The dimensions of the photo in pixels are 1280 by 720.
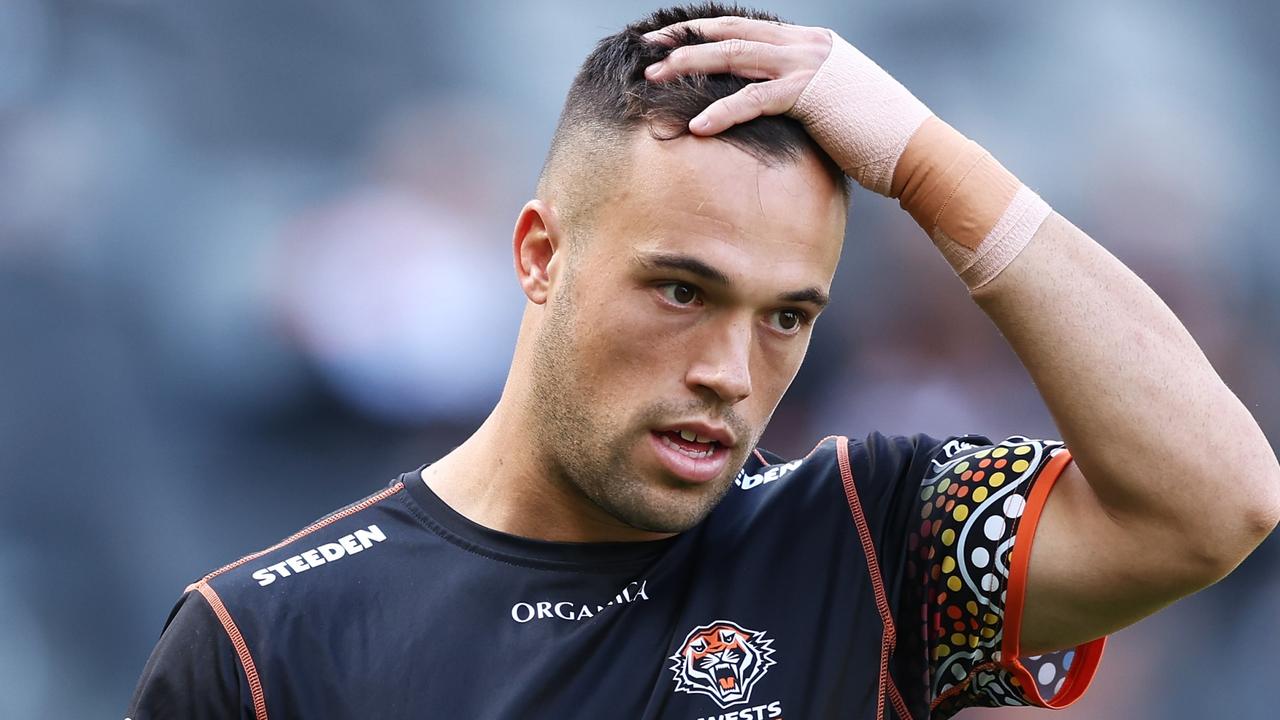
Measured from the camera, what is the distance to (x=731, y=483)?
226 cm

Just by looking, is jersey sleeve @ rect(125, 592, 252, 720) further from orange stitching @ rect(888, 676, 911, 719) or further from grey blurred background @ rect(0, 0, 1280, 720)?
grey blurred background @ rect(0, 0, 1280, 720)

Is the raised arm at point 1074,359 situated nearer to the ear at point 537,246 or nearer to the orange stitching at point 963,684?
the orange stitching at point 963,684

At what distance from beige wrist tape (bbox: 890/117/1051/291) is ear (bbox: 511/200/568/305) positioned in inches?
24.7

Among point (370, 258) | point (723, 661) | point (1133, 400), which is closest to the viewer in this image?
point (1133, 400)

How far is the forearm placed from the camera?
79.8 inches

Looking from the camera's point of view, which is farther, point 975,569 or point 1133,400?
point 975,569

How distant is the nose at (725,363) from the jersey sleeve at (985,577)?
16.4 inches

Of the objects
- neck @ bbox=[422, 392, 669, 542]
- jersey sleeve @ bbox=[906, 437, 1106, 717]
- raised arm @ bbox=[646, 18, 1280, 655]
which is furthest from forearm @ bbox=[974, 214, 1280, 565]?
neck @ bbox=[422, 392, 669, 542]

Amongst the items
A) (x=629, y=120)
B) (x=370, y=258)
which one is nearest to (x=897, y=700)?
(x=629, y=120)

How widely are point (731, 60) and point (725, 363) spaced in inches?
20.4

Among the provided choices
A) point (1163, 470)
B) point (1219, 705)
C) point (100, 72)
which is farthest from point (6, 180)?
point (1219, 705)

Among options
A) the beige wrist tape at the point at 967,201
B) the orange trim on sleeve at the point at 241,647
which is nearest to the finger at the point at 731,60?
the beige wrist tape at the point at 967,201

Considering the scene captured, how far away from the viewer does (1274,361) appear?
5125 millimetres

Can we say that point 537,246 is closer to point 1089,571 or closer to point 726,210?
point 726,210
